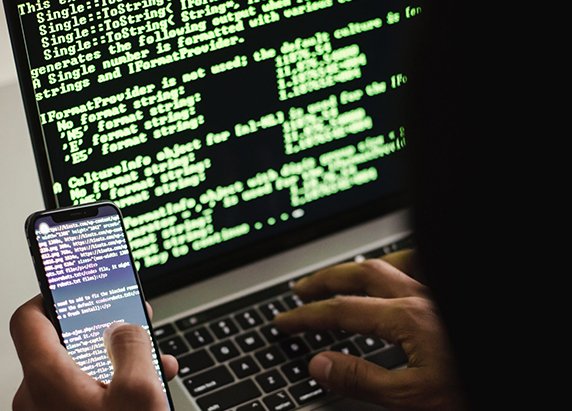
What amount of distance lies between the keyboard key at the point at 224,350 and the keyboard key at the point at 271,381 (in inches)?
1.5

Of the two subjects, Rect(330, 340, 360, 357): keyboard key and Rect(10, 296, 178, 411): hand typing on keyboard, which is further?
Rect(330, 340, 360, 357): keyboard key

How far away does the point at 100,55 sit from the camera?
87 centimetres

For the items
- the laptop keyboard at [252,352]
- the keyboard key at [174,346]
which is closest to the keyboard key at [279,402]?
the laptop keyboard at [252,352]

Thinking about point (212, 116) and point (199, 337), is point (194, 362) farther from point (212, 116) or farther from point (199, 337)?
point (212, 116)

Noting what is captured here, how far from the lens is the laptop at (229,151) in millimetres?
864

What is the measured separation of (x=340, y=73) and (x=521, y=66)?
62 centimetres

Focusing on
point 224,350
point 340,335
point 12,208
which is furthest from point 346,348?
point 12,208

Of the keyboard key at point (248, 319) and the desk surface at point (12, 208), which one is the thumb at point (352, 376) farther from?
the desk surface at point (12, 208)

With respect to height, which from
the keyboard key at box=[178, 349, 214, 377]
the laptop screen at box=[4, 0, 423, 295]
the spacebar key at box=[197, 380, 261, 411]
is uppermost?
the laptop screen at box=[4, 0, 423, 295]

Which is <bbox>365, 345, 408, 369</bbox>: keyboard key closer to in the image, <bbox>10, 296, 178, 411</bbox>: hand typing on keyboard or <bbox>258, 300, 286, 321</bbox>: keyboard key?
<bbox>258, 300, 286, 321</bbox>: keyboard key

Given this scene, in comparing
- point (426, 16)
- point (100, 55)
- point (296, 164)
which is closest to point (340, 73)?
point (296, 164)

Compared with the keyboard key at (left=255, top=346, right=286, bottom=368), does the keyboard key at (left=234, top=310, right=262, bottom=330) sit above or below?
above

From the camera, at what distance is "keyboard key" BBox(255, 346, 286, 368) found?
2.95ft

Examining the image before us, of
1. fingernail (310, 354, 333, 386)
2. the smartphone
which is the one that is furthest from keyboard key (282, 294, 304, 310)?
the smartphone
